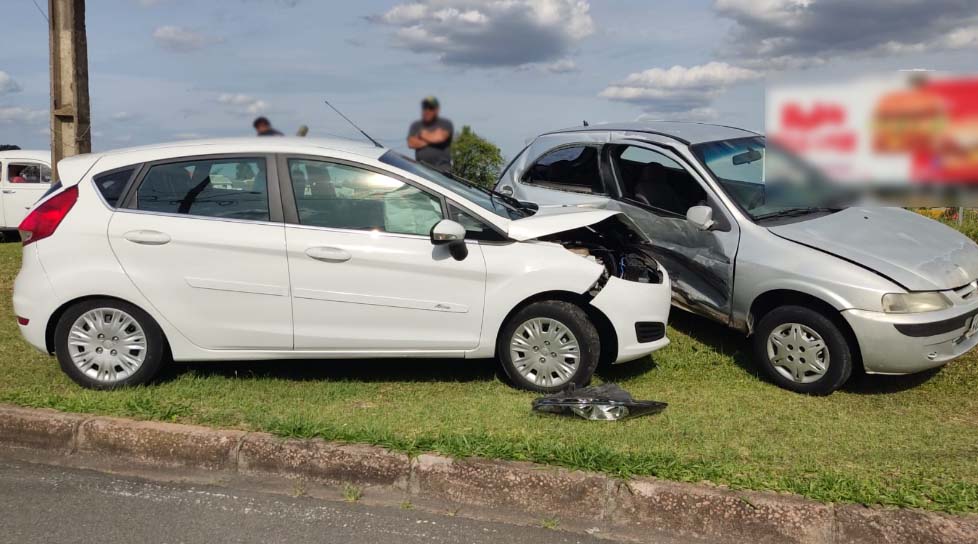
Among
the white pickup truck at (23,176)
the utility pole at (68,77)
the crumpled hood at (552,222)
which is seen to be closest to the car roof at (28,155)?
the white pickup truck at (23,176)

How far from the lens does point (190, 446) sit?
4.44 metres

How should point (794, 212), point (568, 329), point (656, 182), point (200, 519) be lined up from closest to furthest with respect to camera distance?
point (200, 519) < point (568, 329) < point (794, 212) < point (656, 182)

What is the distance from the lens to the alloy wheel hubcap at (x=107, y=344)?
534 cm

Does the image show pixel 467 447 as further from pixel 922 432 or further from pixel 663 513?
pixel 922 432

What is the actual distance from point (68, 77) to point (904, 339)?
8.35 meters

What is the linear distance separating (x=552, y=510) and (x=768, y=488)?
3.20 ft

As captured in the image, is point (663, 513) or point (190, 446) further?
point (190, 446)

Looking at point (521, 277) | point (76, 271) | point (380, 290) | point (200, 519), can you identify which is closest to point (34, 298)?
point (76, 271)

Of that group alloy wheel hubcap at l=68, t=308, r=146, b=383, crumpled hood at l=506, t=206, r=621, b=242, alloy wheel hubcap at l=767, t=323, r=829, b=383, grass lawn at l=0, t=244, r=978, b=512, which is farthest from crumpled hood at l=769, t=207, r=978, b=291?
alloy wheel hubcap at l=68, t=308, r=146, b=383

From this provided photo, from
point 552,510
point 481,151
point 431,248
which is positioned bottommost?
point 552,510

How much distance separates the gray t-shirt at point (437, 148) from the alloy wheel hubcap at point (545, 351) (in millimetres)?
3446

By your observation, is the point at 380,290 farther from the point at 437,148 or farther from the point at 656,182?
the point at 437,148

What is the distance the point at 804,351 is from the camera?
562 centimetres

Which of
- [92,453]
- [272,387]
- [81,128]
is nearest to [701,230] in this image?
[272,387]
